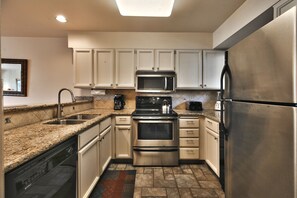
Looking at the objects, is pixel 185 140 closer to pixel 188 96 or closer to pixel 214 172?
pixel 214 172

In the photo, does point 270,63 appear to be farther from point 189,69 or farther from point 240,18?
point 189,69

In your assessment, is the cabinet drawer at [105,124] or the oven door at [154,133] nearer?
the cabinet drawer at [105,124]

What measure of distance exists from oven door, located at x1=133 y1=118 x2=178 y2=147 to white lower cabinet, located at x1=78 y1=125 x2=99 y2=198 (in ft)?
2.84

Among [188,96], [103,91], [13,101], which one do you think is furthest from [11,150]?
[13,101]

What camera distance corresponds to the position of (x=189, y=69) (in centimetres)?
350

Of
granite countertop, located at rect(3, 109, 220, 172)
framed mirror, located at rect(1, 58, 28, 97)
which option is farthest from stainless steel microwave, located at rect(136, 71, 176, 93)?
framed mirror, located at rect(1, 58, 28, 97)

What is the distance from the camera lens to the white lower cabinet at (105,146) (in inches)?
99.9

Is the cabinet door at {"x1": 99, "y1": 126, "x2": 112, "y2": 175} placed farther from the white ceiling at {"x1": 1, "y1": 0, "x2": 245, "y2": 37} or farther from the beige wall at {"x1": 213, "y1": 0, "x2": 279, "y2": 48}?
the beige wall at {"x1": 213, "y1": 0, "x2": 279, "y2": 48}

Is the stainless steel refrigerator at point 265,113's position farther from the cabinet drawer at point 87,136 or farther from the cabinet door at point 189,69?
the cabinet door at point 189,69

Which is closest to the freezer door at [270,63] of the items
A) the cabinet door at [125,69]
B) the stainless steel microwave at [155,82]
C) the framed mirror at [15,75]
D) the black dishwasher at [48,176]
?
the black dishwasher at [48,176]

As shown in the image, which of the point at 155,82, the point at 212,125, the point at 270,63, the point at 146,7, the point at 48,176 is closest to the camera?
the point at 270,63

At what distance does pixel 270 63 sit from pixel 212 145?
200 centimetres

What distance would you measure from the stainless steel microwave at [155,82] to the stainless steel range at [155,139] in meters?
0.56

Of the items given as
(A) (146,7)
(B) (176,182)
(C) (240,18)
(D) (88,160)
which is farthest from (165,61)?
(D) (88,160)
